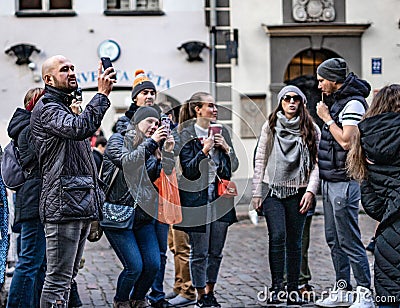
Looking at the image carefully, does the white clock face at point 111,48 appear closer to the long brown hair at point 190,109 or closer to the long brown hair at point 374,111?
the long brown hair at point 190,109

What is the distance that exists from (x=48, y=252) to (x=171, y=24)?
551 inches

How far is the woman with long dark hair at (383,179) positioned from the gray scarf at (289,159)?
1852 millimetres

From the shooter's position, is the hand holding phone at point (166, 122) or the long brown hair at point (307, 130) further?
the long brown hair at point (307, 130)

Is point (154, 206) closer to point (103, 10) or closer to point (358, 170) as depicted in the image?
point (358, 170)

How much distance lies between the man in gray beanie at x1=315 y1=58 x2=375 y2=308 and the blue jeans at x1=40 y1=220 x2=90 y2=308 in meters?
2.39

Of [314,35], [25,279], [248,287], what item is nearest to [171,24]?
[314,35]

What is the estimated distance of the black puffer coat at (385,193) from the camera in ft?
17.7

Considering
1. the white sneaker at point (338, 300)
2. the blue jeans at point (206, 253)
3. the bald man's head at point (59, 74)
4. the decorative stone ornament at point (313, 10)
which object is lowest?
the white sneaker at point (338, 300)

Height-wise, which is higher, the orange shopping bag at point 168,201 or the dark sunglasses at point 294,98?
the dark sunglasses at point 294,98

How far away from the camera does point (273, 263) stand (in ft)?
24.3

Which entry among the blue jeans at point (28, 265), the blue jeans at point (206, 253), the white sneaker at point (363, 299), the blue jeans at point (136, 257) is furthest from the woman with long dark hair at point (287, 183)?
the blue jeans at point (28, 265)

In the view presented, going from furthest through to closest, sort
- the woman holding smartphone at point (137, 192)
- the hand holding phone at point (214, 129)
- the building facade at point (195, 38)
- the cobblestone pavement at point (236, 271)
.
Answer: the building facade at point (195, 38)
the cobblestone pavement at point (236, 271)
the hand holding phone at point (214, 129)
the woman holding smartphone at point (137, 192)

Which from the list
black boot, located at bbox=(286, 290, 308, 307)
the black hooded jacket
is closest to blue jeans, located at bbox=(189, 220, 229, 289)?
black boot, located at bbox=(286, 290, 308, 307)

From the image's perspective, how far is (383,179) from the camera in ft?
17.9
